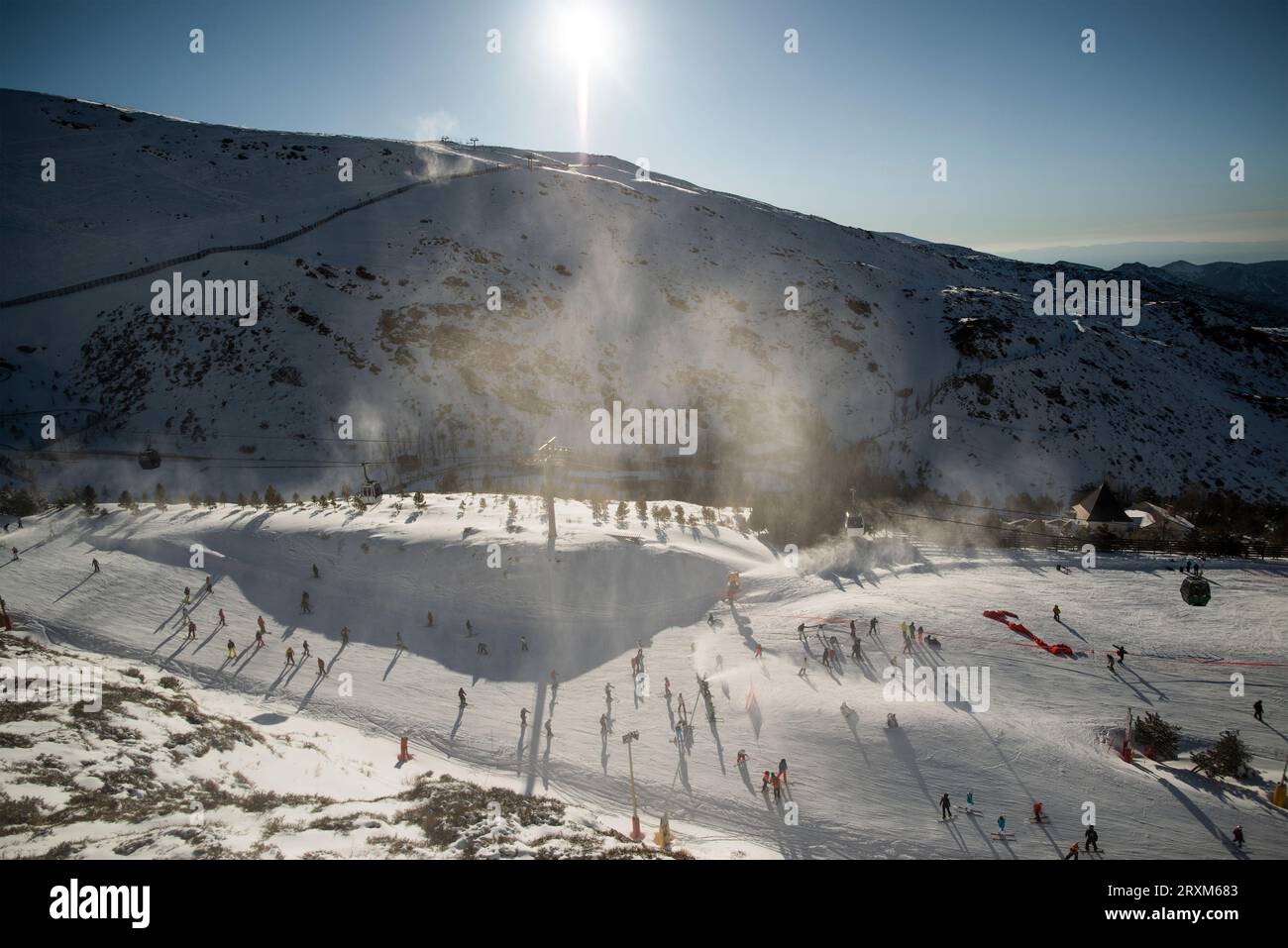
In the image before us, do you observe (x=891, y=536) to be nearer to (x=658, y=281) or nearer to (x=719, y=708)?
(x=719, y=708)

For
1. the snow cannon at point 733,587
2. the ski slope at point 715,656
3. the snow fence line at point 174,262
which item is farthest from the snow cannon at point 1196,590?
the snow fence line at point 174,262

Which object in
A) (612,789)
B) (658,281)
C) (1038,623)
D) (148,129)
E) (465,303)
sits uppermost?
(148,129)

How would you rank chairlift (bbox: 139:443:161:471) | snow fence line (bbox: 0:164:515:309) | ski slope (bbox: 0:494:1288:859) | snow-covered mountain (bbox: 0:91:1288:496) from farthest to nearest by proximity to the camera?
1. snow fence line (bbox: 0:164:515:309)
2. snow-covered mountain (bbox: 0:91:1288:496)
3. chairlift (bbox: 139:443:161:471)
4. ski slope (bbox: 0:494:1288:859)

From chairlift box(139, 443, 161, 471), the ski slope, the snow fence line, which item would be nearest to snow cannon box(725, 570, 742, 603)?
the ski slope

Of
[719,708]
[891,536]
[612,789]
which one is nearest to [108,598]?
[612,789]

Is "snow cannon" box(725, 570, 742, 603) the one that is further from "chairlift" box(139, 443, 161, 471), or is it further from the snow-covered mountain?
"chairlift" box(139, 443, 161, 471)

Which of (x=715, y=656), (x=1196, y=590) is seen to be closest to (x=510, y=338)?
(x=715, y=656)
